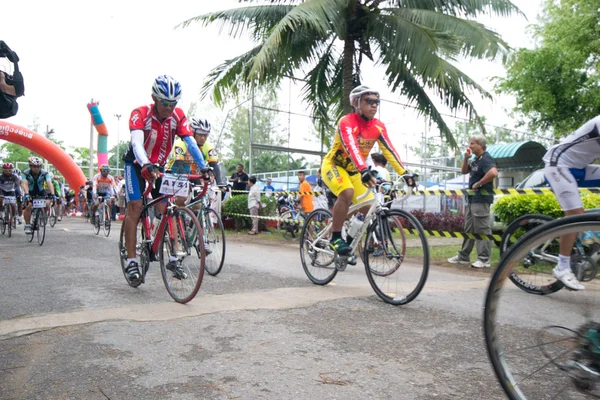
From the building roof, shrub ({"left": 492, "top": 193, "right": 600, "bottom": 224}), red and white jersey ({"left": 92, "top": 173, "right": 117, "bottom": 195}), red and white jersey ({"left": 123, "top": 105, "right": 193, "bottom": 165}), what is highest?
the building roof

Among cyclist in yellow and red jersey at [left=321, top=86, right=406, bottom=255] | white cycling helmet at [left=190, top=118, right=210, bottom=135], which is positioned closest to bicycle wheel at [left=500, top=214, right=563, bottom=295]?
cyclist in yellow and red jersey at [left=321, top=86, right=406, bottom=255]

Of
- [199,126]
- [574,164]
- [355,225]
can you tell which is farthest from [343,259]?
[199,126]

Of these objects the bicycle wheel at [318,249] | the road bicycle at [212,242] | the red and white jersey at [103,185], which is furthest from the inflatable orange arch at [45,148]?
the bicycle wheel at [318,249]

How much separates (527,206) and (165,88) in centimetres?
562

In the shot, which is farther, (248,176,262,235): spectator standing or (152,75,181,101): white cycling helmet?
(248,176,262,235): spectator standing

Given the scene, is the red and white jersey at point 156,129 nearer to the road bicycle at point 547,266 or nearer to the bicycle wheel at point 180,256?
the bicycle wheel at point 180,256

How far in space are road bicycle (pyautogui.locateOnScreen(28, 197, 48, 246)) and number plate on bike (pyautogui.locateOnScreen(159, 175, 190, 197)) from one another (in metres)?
6.86

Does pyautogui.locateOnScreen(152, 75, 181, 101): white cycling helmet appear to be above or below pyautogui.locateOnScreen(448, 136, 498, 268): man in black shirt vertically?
above

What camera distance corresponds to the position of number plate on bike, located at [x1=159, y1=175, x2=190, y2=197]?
15.7 feet

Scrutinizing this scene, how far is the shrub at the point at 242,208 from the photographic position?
46.2ft

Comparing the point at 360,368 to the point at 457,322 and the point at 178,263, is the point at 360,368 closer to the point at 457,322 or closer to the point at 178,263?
the point at 457,322

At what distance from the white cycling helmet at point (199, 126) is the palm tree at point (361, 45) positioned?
487 centimetres

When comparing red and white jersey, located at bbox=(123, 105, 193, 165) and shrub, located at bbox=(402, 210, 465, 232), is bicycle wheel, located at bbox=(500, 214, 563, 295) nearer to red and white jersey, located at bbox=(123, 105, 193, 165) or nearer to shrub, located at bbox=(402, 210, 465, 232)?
red and white jersey, located at bbox=(123, 105, 193, 165)

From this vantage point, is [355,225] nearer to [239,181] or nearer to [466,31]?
[466,31]
